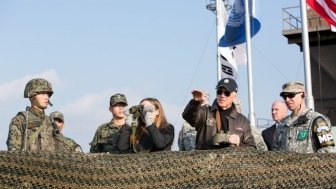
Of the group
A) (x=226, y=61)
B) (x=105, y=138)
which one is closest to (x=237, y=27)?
(x=226, y=61)

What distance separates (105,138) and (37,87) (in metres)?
1.44

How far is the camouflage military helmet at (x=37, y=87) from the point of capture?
22.7 ft

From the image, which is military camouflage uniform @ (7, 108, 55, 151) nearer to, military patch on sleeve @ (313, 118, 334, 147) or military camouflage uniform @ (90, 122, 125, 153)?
military camouflage uniform @ (90, 122, 125, 153)

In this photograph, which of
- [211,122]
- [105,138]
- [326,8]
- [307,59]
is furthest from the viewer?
[326,8]

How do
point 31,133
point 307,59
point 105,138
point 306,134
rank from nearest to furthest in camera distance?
point 306,134
point 31,133
point 105,138
point 307,59

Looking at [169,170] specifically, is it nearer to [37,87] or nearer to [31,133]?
[31,133]

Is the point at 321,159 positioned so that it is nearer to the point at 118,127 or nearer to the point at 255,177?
the point at 255,177

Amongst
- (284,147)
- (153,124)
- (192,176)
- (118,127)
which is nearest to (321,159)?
(192,176)

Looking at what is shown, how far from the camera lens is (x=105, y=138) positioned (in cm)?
817

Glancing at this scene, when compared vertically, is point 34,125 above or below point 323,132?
above

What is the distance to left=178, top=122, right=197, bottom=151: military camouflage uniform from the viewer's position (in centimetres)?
812

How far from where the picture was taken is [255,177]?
4.89 metres

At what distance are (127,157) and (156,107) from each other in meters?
2.00

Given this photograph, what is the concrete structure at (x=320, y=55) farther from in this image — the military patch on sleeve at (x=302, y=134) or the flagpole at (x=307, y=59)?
the military patch on sleeve at (x=302, y=134)
